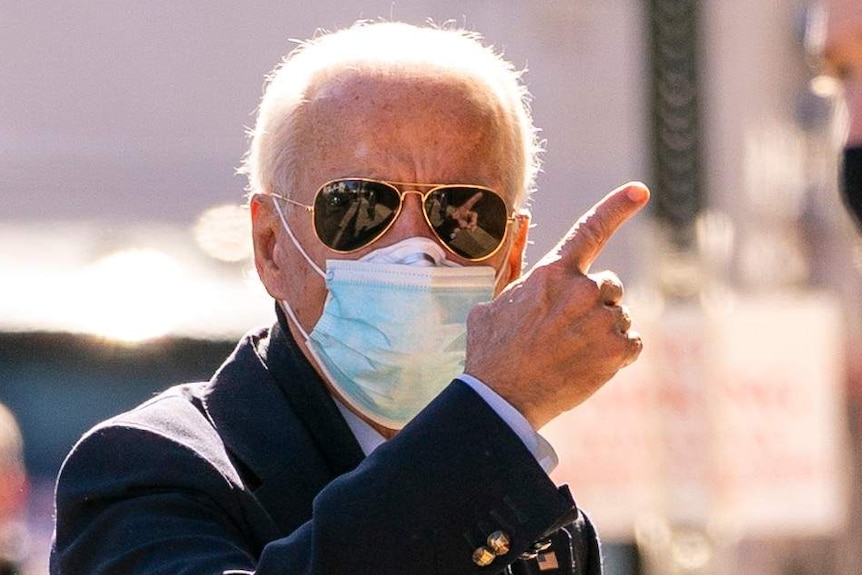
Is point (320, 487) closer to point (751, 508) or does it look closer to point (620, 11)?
point (751, 508)

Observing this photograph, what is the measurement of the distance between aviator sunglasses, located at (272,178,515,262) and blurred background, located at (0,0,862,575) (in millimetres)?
4122

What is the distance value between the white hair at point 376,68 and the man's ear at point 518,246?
0.09 ft

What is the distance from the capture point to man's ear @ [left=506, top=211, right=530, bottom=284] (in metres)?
3.21

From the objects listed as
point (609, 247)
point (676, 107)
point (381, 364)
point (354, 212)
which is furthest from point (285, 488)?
point (609, 247)

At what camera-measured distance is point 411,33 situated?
10.5 ft

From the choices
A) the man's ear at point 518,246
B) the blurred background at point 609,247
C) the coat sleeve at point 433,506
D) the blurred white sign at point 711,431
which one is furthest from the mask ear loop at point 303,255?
the blurred white sign at point 711,431

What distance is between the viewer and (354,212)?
300 centimetres

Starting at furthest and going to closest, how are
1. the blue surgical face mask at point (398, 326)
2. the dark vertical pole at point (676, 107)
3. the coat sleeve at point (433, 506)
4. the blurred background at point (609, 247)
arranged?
the dark vertical pole at point (676, 107) → the blurred background at point (609, 247) → the blue surgical face mask at point (398, 326) → the coat sleeve at point (433, 506)

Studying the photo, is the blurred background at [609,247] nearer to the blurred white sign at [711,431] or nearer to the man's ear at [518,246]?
the blurred white sign at [711,431]

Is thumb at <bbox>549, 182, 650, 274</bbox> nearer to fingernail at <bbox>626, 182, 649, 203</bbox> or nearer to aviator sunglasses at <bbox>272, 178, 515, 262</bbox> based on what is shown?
fingernail at <bbox>626, 182, 649, 203</bbox>

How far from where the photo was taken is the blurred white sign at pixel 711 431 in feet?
35.3

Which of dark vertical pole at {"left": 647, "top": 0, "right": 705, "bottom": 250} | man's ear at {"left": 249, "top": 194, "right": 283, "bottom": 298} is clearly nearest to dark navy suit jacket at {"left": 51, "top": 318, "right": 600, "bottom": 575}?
man's ear at {"left": 249, "top": 194, "right": 283, "bottom": 298}

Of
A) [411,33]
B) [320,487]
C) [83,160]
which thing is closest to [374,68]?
[411,33]

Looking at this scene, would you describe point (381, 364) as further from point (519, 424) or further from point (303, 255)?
point (519, 424)
